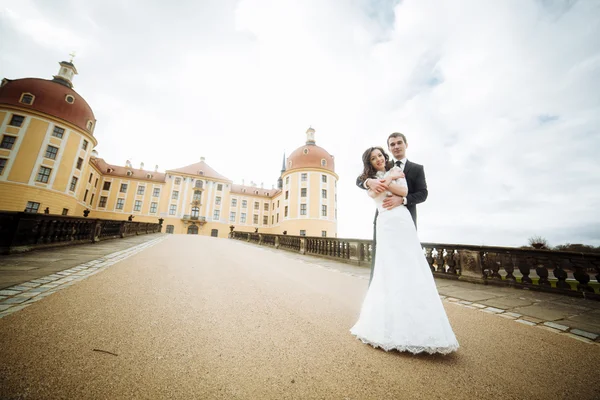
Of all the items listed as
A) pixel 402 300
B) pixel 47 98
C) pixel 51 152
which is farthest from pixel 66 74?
pixel 402 300

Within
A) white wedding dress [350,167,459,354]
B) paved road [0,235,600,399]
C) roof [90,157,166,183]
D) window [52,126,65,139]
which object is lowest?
paved road [0,235,600,399]

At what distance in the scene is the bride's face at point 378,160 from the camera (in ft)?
8.53

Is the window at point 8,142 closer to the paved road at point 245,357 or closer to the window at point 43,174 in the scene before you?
the window at point 43,174

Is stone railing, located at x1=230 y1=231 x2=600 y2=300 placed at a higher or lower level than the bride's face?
lower

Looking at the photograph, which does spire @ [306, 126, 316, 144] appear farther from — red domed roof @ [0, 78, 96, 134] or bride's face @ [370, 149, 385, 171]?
bride's face @ [370, 149, 385, 171]

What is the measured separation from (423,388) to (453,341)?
0.73m

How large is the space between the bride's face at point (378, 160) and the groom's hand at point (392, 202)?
0.46m

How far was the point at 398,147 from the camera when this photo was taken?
262 cm

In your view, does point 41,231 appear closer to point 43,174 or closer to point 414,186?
point 414,186

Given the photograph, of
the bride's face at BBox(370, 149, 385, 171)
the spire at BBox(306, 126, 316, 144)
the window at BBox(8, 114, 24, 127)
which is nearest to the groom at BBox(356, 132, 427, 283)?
the bride's face at BBox(370, 149, 385, 171)

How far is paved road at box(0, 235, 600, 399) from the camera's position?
1.31 meters

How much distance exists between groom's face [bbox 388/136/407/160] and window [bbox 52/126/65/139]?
34483 mm

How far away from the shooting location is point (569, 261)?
13.8 feet

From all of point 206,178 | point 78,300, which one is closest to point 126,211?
point 206,178
